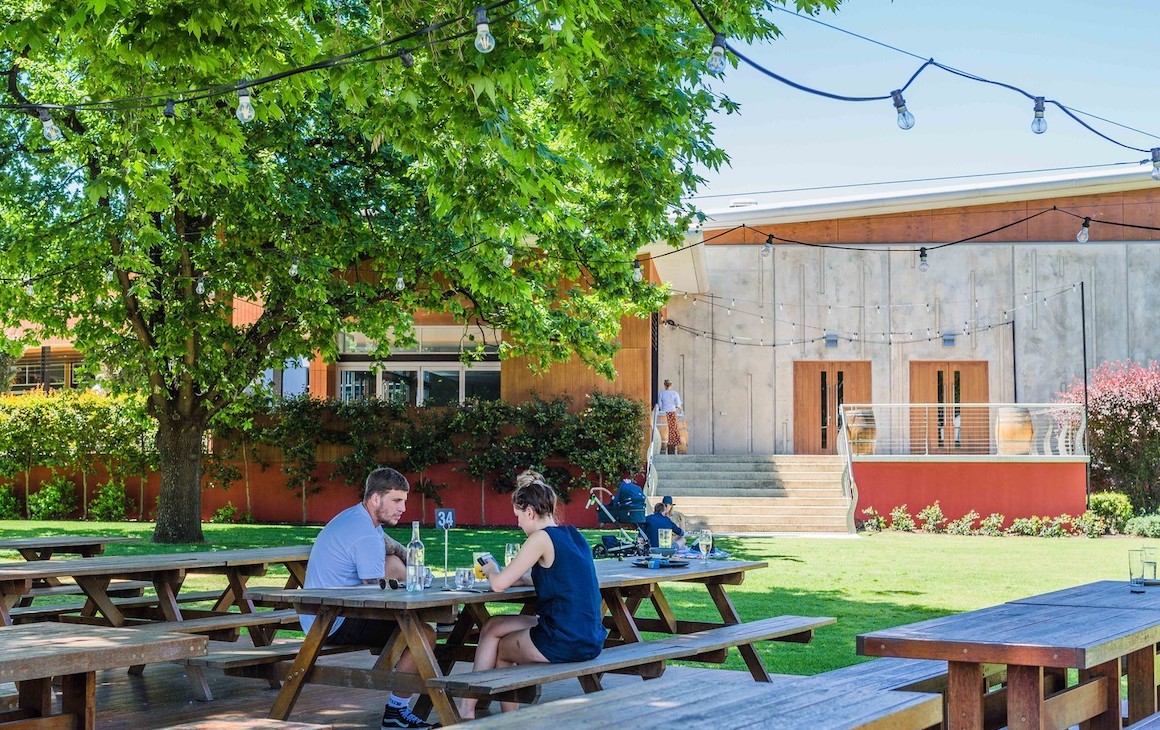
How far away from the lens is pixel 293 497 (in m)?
22.4

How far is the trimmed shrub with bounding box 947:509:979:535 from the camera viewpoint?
2094cm

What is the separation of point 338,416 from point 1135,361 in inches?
670

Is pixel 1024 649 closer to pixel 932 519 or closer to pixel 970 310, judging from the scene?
pixel 932 519

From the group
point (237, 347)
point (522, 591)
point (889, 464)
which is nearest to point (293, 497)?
point (237, 347)

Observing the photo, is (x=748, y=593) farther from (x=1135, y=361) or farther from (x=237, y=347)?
(x=1135, y=361)

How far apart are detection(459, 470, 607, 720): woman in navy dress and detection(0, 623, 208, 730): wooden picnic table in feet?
5.28

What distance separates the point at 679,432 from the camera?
23688mm

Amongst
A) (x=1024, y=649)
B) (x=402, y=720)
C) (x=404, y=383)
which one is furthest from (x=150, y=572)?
(x=404, y=383)

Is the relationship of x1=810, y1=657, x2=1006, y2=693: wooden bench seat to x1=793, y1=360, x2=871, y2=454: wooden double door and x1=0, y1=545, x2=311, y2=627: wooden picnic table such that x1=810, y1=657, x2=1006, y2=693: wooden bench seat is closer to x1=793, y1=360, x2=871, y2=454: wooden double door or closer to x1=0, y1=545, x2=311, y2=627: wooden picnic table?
x1=0, y1=545, x2=311, y2=627: wooden picnic table

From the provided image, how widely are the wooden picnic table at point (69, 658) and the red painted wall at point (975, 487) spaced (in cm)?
1865

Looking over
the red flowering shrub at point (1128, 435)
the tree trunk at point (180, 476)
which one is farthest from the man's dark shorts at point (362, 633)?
the red flowering shrub at point (1128, 435)

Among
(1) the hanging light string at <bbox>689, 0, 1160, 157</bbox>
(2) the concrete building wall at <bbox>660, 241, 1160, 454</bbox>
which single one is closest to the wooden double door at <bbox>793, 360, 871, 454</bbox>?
(2) the concrete building wall at <bbox>660, 241, 1160, 454</bbox>

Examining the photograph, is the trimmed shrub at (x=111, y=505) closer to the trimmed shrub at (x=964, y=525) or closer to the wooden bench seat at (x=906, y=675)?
the trimmed shrub at (x=964, y=525)

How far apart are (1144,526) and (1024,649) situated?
18.0m
